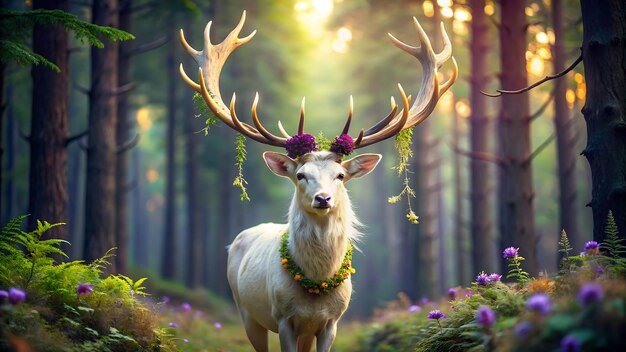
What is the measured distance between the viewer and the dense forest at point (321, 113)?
702 cm

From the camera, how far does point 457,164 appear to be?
78.2 feet

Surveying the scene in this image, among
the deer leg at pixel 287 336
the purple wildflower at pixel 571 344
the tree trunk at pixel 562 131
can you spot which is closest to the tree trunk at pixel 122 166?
the deer leg at pixel 287 336

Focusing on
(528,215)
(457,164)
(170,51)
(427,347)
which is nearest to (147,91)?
(170,51)

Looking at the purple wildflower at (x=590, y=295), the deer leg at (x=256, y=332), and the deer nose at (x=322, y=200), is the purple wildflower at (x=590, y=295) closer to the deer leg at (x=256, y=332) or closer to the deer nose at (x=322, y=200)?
the deer nose at (x=322, y=200)

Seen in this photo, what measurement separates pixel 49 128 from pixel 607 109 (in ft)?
22.7

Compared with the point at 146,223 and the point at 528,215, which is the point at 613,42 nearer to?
the point at 528,215

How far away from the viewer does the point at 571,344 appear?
330 centimetres

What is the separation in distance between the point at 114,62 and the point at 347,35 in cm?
1304

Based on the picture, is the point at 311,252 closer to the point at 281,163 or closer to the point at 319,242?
the point at 319,242

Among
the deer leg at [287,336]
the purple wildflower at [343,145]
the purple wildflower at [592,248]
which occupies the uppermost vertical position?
the purple wildflower at [343,145]

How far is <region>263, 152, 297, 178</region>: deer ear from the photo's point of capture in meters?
6.61

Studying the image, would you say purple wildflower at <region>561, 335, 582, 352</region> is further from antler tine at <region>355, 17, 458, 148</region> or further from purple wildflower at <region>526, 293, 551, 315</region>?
antler tine at <region>355, 17, 458, 148</region>

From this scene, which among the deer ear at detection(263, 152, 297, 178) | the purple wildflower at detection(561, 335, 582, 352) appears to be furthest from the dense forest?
the purple wildflower at detection(561, 335, 582, 352)

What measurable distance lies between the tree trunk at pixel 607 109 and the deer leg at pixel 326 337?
278 centimetres
